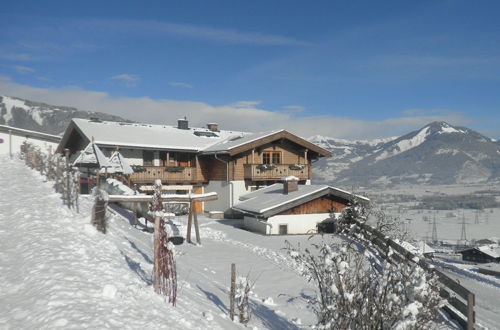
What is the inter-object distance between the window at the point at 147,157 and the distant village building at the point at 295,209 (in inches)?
328

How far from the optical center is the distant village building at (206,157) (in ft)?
90.8

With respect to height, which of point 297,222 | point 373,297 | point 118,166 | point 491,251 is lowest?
point 491,251

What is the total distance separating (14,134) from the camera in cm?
4191

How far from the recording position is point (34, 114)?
180m

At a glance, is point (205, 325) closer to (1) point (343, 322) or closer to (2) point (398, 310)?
(1) point (343, 322)

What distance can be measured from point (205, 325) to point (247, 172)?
21917 mm

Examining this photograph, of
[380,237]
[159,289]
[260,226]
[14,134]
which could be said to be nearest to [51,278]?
[159,289]

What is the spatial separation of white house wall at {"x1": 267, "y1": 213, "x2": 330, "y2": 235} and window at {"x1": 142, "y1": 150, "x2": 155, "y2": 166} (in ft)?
37.0

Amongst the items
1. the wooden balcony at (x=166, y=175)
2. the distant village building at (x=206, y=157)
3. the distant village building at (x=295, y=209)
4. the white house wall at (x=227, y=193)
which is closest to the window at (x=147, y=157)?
the distant village building at (x=206, y=157)

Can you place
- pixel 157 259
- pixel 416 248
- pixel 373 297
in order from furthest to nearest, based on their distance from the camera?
pixel 416 248 < pixel 157 259 < pixel 373 297

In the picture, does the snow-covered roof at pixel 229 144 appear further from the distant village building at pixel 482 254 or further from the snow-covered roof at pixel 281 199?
the distant village building at pixel 482 254

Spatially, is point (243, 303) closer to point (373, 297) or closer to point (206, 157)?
point (373, 297)

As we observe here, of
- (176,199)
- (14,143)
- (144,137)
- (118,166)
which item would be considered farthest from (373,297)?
(14,143)

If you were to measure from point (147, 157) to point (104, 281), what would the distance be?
22186mm
